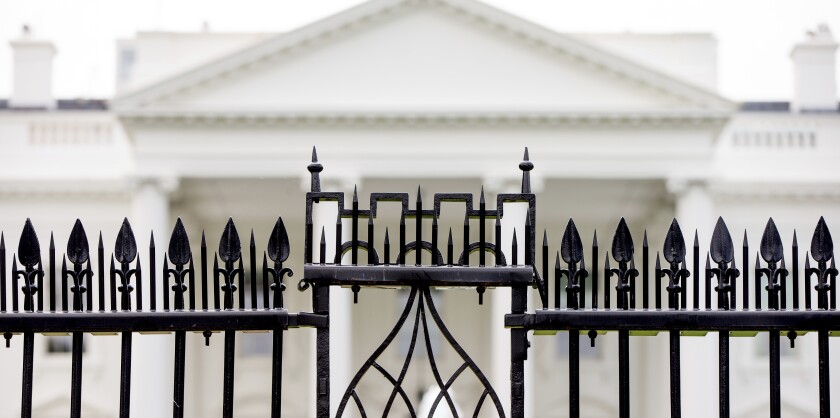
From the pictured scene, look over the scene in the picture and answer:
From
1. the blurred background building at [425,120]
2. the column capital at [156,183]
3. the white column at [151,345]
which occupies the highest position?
the blurred background building at [425,120]

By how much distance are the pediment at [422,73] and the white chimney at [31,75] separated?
1052 centimetres

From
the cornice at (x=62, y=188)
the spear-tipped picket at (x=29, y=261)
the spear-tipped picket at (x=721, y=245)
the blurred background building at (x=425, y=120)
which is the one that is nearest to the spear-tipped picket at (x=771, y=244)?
the spear-tipped picket at (x=721, y=245)

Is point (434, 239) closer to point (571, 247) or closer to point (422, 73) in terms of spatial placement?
point (571, 247)

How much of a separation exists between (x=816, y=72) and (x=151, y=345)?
884 inches

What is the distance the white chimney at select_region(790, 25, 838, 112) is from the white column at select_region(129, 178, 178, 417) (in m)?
20.0

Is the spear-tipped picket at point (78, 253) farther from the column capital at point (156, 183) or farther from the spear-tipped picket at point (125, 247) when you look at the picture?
the column capital at point (156, 183)

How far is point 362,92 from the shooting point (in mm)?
28328

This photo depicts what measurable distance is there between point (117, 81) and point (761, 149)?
2443 cm

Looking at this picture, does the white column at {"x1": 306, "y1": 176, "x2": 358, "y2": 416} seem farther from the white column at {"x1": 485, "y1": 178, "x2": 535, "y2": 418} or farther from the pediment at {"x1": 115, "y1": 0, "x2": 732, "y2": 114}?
the white column at {"x1": 485, "y1": 178, "x2": 535, "y2": 418}

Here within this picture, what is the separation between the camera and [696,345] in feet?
89.2

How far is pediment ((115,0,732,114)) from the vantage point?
2742cm

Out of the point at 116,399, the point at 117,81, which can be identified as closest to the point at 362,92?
the point at 116,399

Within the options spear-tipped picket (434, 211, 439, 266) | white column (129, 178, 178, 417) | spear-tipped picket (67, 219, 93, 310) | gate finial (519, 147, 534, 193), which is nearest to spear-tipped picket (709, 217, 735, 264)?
gate finial (519, 147, 534, 193)

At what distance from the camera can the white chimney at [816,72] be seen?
36.7m
